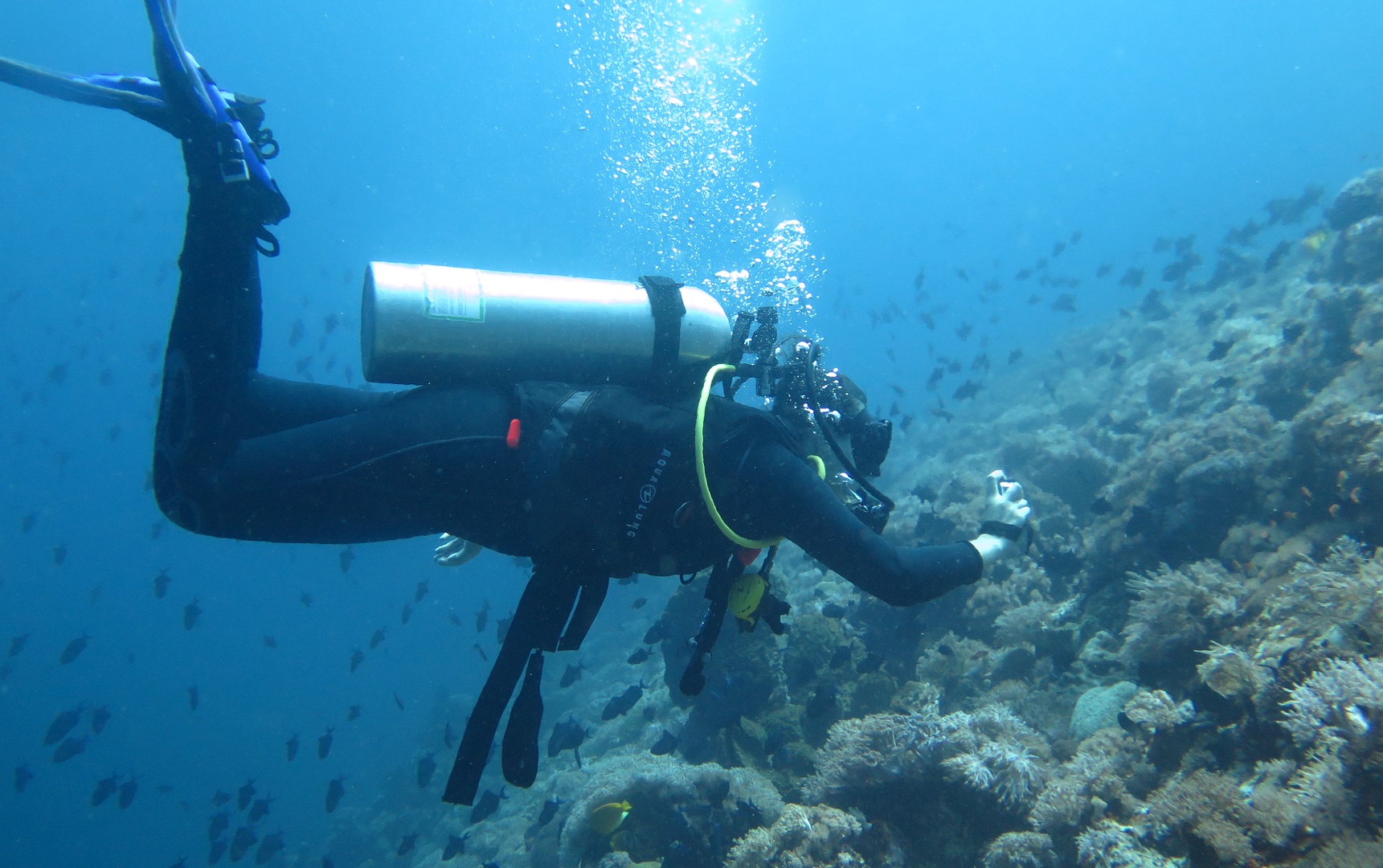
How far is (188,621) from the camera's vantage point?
12.1 m

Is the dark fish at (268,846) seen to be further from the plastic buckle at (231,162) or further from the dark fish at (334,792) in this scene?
the plastic buckle at (231,162)

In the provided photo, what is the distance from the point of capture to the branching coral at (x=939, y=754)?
443 cm

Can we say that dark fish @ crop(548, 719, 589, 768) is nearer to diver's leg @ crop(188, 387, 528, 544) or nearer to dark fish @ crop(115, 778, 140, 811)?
diver's leg @ crop(188, 387, 528, 544)

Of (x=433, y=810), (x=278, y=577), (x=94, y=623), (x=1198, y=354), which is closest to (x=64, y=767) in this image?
(x=278, y=577)

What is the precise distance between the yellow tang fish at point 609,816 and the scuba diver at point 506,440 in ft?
13.5

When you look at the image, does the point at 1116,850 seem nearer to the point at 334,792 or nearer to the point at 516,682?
the point at 516,682

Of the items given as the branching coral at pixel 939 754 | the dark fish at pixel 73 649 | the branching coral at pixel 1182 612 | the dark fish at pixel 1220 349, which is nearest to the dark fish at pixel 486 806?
the branching coral at pixel 939 754

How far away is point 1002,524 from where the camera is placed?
3.36 metres

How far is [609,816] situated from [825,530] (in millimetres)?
5553

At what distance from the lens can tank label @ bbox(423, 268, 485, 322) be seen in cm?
322

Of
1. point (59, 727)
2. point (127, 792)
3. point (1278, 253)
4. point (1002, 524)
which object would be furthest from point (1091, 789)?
point (1278, 253)

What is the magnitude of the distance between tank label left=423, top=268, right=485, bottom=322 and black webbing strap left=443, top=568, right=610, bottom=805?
1.38 metres

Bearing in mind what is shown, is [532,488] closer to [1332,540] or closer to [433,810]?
[1332,540]

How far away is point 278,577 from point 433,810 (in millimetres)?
62267
